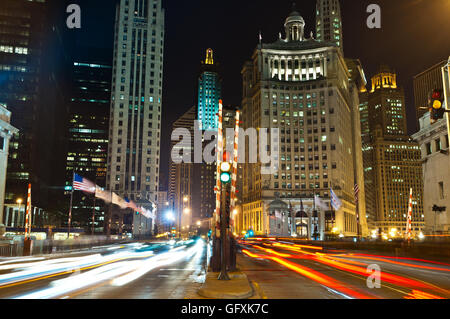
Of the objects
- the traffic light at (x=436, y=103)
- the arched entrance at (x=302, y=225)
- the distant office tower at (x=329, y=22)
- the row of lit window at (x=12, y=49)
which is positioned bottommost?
the arched entrance at (x=302, y=225)

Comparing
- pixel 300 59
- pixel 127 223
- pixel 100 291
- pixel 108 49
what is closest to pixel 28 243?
pixel 100 291

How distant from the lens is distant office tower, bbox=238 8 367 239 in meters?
130

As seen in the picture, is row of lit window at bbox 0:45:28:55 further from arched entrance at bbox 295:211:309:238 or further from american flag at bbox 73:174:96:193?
arched entrance at bbox 295:211:309:238

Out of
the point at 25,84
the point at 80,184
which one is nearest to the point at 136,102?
the point at 25,84

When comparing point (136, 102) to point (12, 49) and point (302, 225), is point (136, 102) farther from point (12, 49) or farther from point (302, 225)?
point (302, 225)

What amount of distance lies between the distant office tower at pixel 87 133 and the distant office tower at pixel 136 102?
59766 millimetres

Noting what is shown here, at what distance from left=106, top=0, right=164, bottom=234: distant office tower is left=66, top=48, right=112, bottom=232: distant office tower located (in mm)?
59766

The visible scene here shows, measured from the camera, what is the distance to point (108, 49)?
197 m

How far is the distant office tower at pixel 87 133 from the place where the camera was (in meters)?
178

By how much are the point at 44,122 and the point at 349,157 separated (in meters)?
116

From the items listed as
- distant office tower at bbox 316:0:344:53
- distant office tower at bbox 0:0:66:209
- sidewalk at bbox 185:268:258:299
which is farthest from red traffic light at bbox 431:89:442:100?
distant office tower at bbox 316:0:344:53

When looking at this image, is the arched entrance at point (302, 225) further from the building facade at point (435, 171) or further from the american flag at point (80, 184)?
the american flag at point (80, 184)

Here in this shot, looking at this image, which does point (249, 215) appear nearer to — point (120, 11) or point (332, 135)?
point (332, 135)

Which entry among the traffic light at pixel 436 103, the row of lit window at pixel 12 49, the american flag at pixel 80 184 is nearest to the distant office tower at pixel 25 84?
the row of lit window at pixel 12 49
